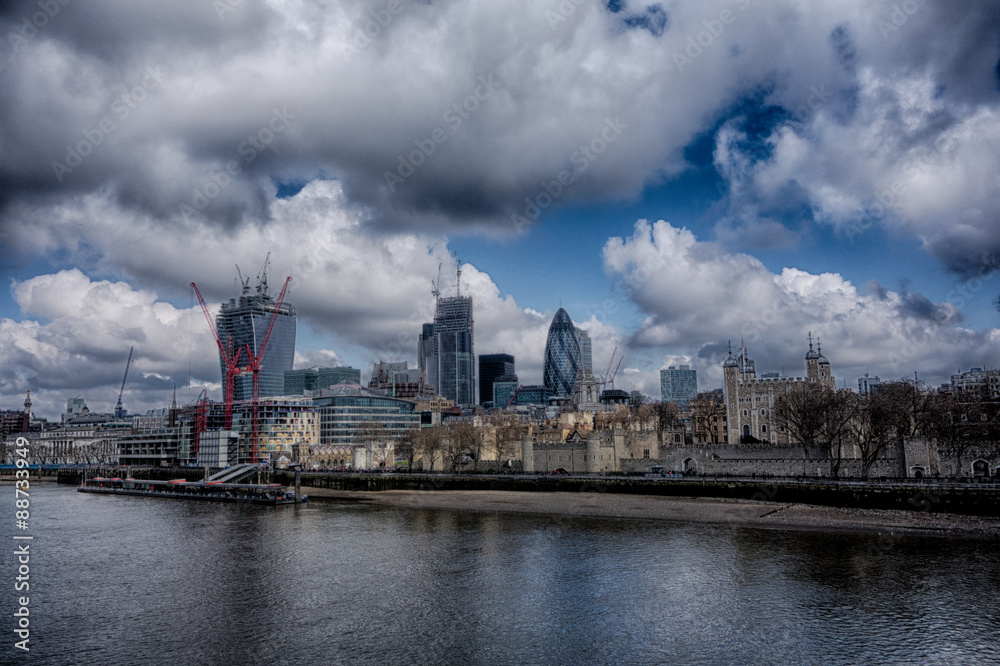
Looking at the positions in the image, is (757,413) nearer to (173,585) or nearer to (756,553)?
(756,553)

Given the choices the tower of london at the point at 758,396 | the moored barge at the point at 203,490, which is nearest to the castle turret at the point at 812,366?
the tower of london at the point at 758,396

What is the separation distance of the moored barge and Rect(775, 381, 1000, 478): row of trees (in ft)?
209

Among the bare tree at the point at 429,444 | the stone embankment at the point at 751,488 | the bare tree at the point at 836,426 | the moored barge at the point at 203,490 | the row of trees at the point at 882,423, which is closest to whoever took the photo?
the stone embankment at the point at 751,488

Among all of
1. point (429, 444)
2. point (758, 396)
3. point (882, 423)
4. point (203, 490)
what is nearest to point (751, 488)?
point (882, 423)

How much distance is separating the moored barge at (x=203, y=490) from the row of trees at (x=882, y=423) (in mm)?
63582

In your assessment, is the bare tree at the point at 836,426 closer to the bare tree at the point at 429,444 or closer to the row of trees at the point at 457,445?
the row of trees at the point at 457,445

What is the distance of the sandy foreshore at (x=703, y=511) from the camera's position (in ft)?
165

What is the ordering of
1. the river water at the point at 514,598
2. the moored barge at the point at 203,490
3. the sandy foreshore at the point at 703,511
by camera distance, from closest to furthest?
1. the river water at the point at 514,598
2. the sandy foreshore at the point at 703,511
3. the moored barge at the point at 203,490

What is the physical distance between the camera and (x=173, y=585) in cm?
3897

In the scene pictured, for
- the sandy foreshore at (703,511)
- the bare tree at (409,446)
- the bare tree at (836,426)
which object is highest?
the bare tree at (836,426)

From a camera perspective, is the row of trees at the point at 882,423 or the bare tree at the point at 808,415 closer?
the row of trees at the point at 882,423

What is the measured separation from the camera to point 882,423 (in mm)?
67312

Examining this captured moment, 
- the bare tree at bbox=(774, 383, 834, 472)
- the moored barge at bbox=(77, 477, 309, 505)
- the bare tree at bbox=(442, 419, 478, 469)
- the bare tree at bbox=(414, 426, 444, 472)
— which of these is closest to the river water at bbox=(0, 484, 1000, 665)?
the bare tree at bbox=(774, 383, 834, 472)

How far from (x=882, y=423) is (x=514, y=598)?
50770mm
